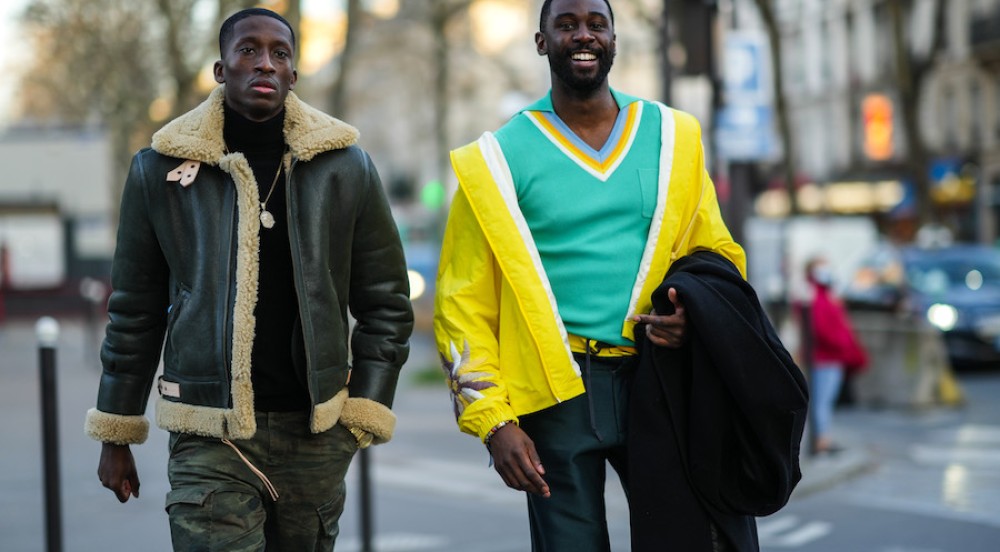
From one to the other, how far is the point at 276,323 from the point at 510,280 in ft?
2.10

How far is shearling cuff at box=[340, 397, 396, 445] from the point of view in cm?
377

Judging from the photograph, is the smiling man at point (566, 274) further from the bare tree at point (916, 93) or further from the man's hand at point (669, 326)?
the bare tree at point (916, 93)

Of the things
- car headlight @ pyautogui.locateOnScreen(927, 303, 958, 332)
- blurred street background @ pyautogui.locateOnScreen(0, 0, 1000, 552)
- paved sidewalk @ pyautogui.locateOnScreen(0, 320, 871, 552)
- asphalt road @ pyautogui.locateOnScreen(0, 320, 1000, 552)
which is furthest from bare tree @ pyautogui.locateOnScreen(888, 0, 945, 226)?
paved sidewalk @ pyautogui.locateOnScreen(0, 320, 871, 552)

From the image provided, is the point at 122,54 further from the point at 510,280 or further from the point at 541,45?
the point at 510,280

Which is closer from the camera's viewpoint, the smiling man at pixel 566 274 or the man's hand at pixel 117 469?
the smiling man at pixel 566 274

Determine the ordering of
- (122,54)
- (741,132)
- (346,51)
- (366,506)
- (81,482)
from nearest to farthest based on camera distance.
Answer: (366,506) < (81,482) < (741,132) < (346,51) < (122,54)

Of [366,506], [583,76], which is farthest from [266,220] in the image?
[366,506]

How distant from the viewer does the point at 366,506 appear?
23.6 ft

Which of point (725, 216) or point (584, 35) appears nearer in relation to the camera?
point (584, 35)

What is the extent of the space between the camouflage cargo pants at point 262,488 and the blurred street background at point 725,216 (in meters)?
2.64

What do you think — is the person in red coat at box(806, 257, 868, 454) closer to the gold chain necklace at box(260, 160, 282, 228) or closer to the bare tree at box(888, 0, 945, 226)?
the gold chain necklace at box(260, 160, 282, 228)

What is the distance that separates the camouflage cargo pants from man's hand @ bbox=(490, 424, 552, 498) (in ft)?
1.68

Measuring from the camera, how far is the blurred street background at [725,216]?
8.68 meters

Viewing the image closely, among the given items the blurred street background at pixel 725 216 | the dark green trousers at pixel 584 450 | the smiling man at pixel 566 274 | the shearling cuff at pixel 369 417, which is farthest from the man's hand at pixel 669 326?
the blurred street background at pixel 725 216
